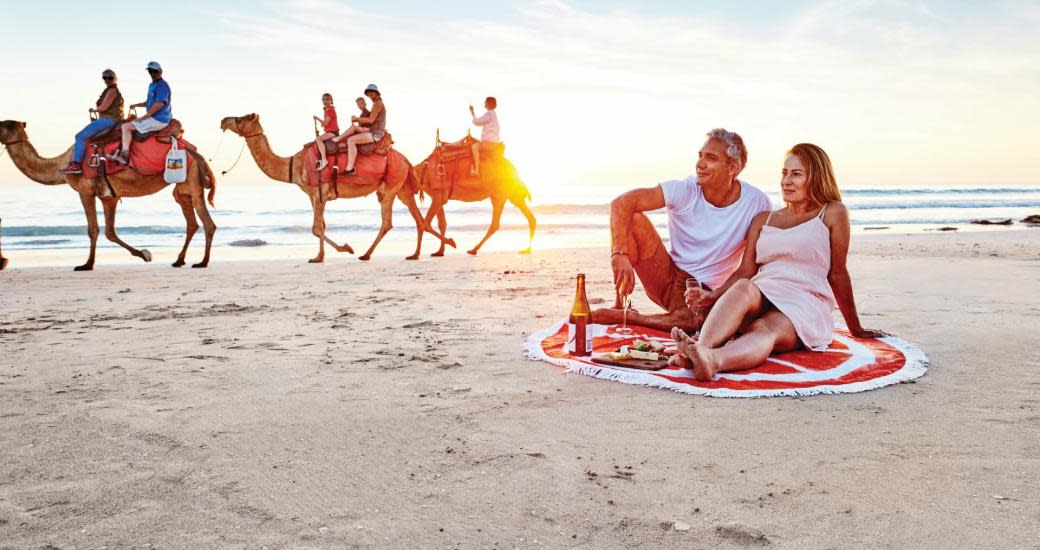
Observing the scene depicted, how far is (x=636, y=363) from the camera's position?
4453 millimetres

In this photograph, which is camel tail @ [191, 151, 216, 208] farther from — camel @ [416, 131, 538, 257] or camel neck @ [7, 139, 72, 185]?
camel @ [416, 131, 538, 257]

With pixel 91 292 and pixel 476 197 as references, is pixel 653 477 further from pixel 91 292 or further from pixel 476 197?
pixel 476 197

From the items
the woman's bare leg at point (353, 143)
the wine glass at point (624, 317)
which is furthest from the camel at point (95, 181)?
the wine glass at point (624, 317)

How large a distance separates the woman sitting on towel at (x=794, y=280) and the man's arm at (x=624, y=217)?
645mm

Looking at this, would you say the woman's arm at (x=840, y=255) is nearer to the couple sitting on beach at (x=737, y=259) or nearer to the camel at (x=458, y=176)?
the couple sitting on beach at (x=737, y=259)

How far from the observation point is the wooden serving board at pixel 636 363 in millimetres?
4406

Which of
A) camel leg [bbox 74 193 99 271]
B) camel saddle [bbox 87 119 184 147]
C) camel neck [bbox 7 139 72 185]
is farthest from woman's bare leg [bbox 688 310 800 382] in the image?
camel neck [bbox 7 139 72 185]

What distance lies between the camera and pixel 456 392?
407cm

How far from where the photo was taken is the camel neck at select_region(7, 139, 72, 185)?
11391 millimetres

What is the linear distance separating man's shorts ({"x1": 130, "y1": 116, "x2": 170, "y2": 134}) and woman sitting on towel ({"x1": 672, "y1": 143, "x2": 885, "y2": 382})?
30.7 feet

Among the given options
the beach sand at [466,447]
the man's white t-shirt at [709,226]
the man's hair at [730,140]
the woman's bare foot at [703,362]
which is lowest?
the beach sand at [466,447]

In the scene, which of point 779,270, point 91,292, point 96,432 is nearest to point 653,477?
point 779,270

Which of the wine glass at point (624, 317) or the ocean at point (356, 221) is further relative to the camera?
the ocean at point (356, 221)

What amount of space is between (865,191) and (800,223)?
4612 cm
